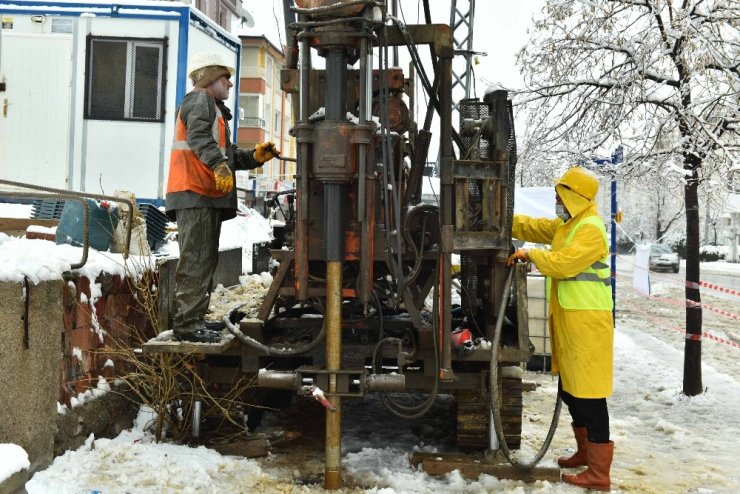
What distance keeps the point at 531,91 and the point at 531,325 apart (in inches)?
112

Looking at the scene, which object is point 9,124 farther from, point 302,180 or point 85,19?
point 302,180

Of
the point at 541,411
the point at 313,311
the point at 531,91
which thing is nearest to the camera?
the point at 313,311

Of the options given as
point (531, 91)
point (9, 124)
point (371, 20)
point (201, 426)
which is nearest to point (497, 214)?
point (371, 20)

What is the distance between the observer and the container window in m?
9.91

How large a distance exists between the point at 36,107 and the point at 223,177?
6294mm

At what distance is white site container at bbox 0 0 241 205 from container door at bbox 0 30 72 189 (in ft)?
0.04

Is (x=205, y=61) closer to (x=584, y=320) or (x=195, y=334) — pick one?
(x=195, y=334)

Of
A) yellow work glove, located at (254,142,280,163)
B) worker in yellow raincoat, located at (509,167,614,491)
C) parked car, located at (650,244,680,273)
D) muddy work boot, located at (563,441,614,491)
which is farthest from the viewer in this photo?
parked car, located at (650,244,680,273)

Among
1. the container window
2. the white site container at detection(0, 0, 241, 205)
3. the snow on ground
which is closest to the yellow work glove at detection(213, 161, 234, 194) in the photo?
the snow on ground

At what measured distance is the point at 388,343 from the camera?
5188mm

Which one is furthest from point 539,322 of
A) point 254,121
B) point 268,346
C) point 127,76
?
point 254,121

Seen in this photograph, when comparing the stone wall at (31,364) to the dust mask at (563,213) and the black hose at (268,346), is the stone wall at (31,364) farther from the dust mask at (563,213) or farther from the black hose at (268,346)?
the dust mask at (563,213)

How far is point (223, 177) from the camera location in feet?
16.5

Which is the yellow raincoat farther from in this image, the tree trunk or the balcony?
the balcony
